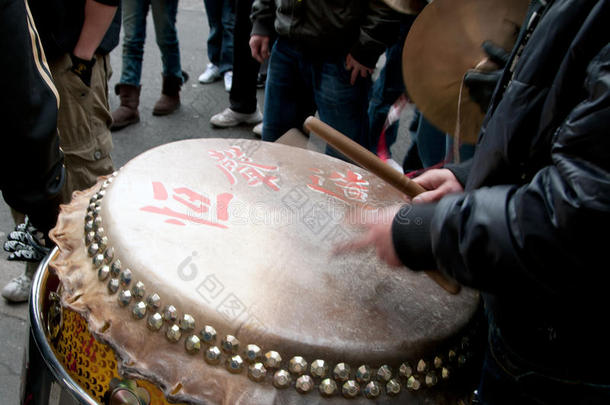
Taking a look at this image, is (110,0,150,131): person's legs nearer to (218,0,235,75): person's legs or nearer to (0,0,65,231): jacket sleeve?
(218,0,235,75): person's legs

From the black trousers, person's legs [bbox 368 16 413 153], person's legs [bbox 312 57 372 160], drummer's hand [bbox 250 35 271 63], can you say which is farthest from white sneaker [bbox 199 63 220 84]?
person's legs [bbox 312 57 372 160]

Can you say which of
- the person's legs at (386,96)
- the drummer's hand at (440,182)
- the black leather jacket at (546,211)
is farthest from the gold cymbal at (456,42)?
the person's legs at (386,96)

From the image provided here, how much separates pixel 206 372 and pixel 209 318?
76mm

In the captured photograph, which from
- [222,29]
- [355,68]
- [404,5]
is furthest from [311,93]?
[222,29]

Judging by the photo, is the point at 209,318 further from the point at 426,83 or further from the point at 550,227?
the point at 426,83

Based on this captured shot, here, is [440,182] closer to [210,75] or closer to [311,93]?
[311,93]

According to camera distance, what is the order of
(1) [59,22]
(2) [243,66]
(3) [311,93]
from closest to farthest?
1. (1) [59,22]
2. (3) [311,93]
3. (2) [243,66]

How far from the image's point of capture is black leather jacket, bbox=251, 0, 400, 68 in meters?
1.76

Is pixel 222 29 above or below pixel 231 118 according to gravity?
above

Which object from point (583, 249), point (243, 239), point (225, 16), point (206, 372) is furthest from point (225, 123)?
point (583, 249)

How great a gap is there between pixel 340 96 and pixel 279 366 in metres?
1.37

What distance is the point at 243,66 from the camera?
3.03 metres

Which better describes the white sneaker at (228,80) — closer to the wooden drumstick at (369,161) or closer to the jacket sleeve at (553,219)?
the wooden drumstick at (369,161)

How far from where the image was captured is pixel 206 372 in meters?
0.72
